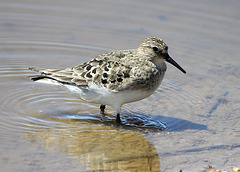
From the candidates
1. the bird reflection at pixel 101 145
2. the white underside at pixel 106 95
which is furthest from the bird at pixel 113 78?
the bird reflection at pixel 101 145

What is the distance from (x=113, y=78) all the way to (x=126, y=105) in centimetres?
166

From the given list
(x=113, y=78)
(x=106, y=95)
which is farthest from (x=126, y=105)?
(x=113, y=78)

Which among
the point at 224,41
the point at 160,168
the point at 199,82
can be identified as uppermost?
the point at 224,41

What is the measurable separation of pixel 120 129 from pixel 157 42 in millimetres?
2204

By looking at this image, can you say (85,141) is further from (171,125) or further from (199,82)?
(199,82)

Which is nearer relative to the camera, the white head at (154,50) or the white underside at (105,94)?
the white underside at (105,94)

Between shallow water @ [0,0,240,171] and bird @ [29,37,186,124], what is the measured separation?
74cm

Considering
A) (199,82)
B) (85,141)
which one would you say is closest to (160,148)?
(85,141)

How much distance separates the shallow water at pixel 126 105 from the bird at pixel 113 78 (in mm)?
744

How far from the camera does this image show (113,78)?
29.1 ft

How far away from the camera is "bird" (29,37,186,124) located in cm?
887

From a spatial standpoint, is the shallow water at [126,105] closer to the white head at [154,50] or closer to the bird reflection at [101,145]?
the bird reflection at [101,145]

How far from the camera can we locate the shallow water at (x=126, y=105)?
8.00 metres

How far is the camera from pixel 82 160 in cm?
773
